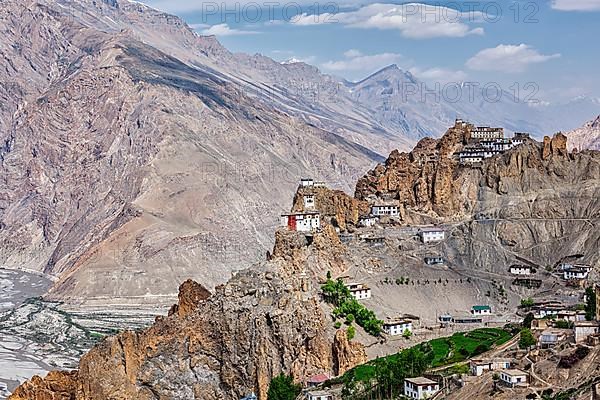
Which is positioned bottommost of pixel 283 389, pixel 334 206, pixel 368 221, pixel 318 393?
pixel 283 389

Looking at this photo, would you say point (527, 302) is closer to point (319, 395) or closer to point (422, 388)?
point (319, 395)

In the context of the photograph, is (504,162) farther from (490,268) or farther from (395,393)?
(395,393)

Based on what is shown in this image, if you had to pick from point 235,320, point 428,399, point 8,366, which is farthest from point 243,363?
point 8,366

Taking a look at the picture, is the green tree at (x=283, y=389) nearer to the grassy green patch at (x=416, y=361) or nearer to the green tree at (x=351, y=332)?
the grassy green patch at (x=416, y=361)

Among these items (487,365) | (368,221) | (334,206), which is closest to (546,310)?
(487,365)

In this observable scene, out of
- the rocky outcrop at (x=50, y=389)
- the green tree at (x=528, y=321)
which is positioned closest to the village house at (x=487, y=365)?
the green tree at (x=528, y=321)

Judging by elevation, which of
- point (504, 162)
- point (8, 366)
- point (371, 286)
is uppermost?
point (504, 162)
